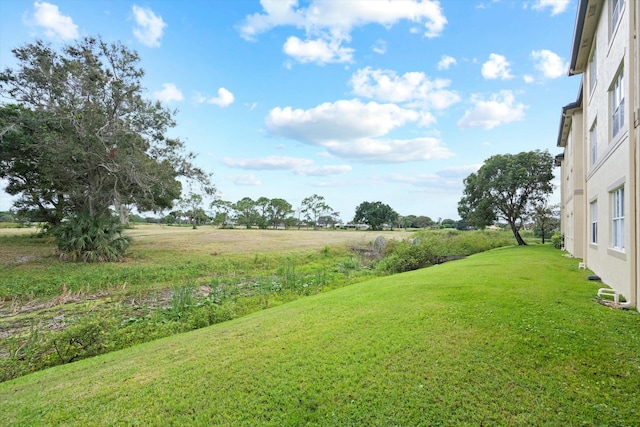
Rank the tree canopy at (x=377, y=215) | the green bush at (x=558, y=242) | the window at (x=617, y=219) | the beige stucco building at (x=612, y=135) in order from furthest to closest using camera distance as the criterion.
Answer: the tree canopy at (x=377, y=215), the green bush at (x=558, y=242), the window at (x=617, y=219), the beige stucco building at (x=612, y=135)

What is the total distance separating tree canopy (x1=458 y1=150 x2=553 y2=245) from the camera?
24.6 meters

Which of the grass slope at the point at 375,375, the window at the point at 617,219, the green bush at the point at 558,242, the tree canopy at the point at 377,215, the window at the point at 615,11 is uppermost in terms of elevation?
the window at the point at 615,11

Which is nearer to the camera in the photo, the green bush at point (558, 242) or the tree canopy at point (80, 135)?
the tree canopy at point (80, 135)

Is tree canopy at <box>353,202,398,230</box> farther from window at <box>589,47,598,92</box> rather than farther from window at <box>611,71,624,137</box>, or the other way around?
window at <box>611,71,624,137</box>

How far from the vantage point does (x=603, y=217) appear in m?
8.85

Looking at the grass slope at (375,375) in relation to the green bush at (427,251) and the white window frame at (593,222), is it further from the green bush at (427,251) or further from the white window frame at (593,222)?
the green bush at (427,251)

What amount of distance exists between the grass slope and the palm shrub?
12673 mm

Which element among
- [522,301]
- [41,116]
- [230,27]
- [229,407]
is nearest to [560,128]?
[522,301]

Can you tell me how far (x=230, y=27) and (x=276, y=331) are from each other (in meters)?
12.9

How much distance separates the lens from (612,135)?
8.55 m

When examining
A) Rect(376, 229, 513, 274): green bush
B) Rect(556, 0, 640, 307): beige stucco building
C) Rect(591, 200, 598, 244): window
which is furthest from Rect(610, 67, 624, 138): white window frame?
Rect(376, 229, 513, 274): green bush

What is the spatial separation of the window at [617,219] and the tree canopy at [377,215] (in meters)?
70.8

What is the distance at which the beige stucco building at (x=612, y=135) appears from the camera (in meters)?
6.32

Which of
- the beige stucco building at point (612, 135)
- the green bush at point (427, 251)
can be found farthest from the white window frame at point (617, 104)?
the green bush at point (427, 251)
